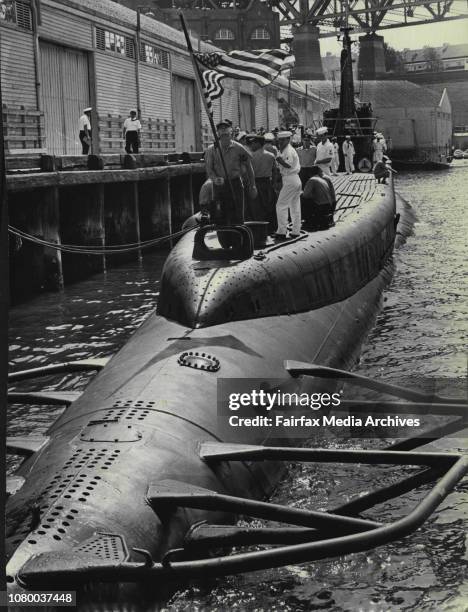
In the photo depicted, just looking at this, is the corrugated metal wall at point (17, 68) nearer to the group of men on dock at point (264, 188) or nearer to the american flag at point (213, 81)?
the group of men on dock at point (264, 188)

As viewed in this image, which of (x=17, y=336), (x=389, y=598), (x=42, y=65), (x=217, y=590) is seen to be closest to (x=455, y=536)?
(x=389, y=598)

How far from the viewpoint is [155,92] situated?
43938 millimetres

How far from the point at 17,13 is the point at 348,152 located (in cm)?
1478

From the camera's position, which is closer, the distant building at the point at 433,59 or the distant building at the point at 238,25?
the distant building at the point at 238,25

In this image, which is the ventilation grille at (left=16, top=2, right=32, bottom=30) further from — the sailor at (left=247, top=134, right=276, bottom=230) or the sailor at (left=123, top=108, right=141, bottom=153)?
the sailor at (left=247, top=134, right=276, bottom=230)

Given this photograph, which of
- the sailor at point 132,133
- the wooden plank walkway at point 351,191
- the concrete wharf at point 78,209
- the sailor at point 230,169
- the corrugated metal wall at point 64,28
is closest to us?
the sailor at point 230,169

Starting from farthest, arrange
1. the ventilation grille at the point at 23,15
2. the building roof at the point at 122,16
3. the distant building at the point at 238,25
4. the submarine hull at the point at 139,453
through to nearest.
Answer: the distant building at the point at 238,25 → the building roof at the point at 122,16 → the ventilation grille at the point at 23,15 → the submarine hull at the point at 139,453

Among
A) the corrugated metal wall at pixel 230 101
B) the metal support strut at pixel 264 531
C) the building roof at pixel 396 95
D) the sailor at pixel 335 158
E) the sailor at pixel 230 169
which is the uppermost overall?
the building roof at pixel 396 95

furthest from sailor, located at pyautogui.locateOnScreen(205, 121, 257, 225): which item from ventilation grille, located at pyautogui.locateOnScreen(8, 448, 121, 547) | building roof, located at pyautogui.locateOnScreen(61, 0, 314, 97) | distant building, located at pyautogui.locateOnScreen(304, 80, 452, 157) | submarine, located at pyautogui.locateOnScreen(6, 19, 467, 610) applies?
distant building, located at pyautogui.locateOnScreen(304, 80, 452, 157)

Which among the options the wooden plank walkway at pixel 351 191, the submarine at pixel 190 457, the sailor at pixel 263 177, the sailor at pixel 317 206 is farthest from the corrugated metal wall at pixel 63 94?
the submarine at pixel 190 457

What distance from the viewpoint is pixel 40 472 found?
6641mm

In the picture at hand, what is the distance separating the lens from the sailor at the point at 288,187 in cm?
1448

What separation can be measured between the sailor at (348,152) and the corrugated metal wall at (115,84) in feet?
31.9

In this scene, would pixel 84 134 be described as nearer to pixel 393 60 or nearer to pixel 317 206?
pixel 317 206
